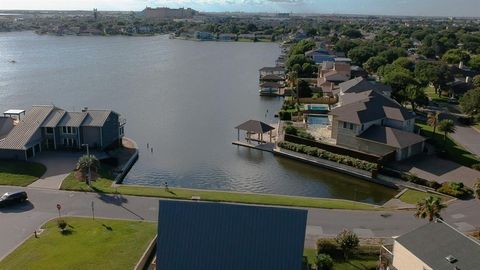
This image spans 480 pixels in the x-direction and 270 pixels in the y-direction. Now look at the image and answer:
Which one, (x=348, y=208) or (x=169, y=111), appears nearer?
(x=348, y=208)

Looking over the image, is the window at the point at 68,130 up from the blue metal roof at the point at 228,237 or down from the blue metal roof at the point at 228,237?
down

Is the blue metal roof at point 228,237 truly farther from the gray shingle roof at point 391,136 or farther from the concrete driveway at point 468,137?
the concrete driveway at point 468,137

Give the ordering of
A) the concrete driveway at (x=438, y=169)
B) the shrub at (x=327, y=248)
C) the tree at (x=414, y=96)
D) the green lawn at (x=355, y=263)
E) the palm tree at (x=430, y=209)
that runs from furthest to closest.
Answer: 1. the tree at (x=414, y=96)
2. the concrete driveway at (x=438, y=169)
3. the palm tree at (x=430, y=209)
4. the shrub at (x=327, y=248)
5. the green lawn at (x=355, y=263)

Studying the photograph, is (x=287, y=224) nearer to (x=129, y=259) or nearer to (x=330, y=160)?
(x=129, y=259)

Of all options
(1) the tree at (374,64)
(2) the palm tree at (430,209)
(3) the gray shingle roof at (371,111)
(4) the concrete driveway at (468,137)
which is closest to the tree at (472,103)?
(4) the concrete driveway at (468,137)

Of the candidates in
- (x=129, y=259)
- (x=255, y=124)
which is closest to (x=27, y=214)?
(x=129, y=259)

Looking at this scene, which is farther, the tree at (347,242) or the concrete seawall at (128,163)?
the concrete seawall at (128,163)
